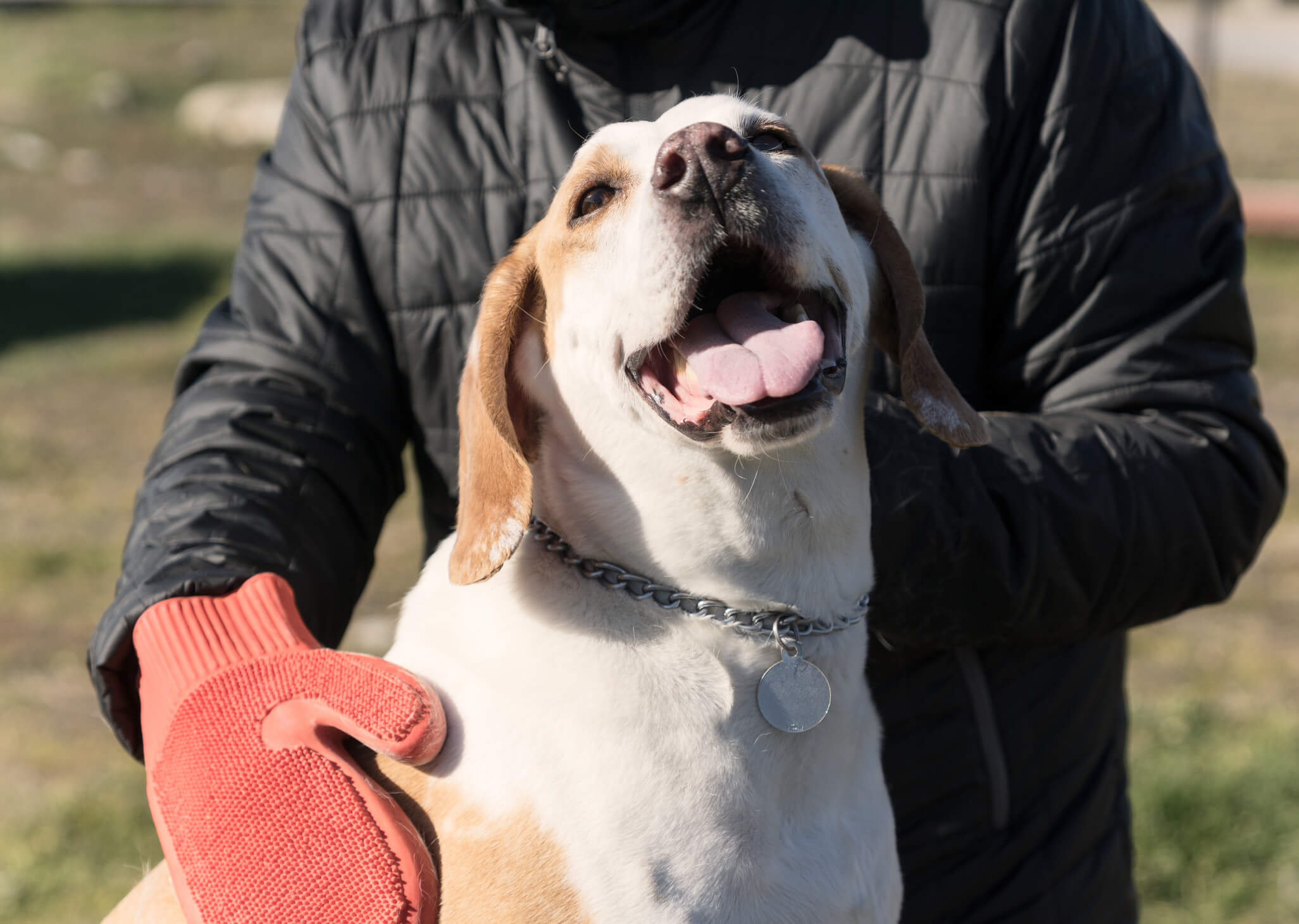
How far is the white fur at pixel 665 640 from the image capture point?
1862 mm

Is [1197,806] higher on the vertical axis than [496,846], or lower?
lower

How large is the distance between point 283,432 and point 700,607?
85 centimetres

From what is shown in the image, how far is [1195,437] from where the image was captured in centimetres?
228

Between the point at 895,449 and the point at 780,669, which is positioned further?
the point at 895,449

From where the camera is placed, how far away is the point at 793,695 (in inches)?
78.2

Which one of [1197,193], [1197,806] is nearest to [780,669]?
[1197,193]

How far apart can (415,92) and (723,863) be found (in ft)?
4.89

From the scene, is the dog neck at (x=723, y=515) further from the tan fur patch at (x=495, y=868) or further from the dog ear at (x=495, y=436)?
the tan fur patch at (x=495, y=868)

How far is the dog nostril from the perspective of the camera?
1.96 meters

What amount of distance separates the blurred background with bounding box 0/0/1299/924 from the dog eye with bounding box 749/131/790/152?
1.63 m

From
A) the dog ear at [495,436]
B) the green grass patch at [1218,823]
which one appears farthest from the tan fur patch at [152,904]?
the green grass patch at [1218,823]

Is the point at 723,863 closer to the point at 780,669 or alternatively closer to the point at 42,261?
the point at 780,669

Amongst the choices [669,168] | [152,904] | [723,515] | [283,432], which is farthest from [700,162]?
[152,904]

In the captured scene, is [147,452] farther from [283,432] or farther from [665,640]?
[665,640]
